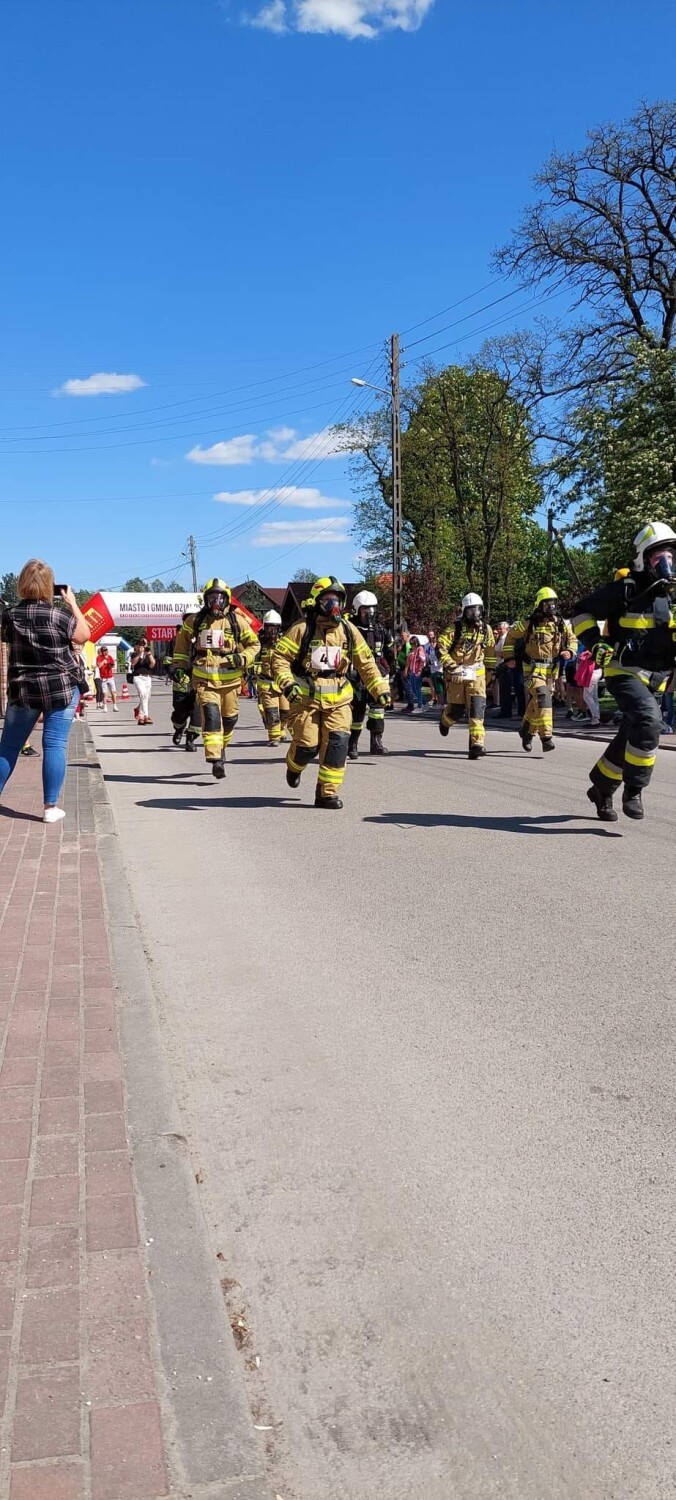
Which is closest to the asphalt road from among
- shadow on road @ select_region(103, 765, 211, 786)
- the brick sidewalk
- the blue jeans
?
the brick sidewalk

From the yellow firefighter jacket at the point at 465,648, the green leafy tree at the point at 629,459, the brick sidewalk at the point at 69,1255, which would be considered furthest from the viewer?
the green leafy tree at the point at 629,459

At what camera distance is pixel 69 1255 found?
2.80 meters

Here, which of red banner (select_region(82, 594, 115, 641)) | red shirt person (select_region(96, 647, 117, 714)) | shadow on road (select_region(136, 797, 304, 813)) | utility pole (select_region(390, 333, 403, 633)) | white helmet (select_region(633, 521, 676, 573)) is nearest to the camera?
white helmet (select_region(633, 521, 676, 573))

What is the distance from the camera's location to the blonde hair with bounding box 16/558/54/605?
29.1 feet

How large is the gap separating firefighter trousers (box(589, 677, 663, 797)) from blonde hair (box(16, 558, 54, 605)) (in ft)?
14.1

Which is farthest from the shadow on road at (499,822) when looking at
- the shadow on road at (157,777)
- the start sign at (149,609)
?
the start sign at (149,609)

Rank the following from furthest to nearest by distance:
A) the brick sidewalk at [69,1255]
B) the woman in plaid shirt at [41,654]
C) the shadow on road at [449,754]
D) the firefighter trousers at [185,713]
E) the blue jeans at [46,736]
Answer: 1. the firefighter trousers at [185,713]
2. the shadow on road at [449,754]
3. the blue jeans at [46,736]
4. the woman in plaid shirt at [41,654]
5. the brick sidewalk at [69,1255]

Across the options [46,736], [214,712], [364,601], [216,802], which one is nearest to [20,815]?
[46,736]

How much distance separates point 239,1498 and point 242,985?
10.4 ft

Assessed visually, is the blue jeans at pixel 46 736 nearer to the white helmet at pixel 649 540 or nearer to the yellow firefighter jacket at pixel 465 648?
the white helmet at pixel 649 540

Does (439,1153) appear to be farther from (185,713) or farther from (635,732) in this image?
(185,713)

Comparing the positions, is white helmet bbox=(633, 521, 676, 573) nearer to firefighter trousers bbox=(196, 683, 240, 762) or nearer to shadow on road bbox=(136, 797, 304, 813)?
shadow on road bbox=(136, 797, 304, 813)

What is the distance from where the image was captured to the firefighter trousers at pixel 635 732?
8.36m

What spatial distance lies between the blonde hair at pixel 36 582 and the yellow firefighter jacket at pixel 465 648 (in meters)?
6.64
